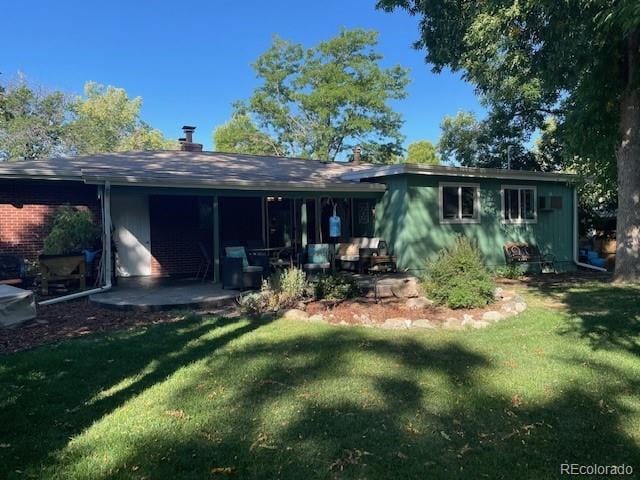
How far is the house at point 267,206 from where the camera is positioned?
1084 cm

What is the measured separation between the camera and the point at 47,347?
5.67 m

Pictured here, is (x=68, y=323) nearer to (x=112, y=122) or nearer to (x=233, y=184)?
(x=233, y=184)

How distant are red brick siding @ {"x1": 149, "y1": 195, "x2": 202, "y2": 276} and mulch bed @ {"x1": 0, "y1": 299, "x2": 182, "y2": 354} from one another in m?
4.16

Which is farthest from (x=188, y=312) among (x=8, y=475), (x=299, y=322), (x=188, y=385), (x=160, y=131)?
(x=160, y=131)

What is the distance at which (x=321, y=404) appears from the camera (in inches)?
156

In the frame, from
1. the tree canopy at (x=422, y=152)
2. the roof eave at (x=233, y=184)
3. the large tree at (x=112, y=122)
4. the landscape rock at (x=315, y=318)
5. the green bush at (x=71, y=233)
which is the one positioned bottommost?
the landscape rock at (x=315, y=318)

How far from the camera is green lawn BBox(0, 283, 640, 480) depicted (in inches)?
122

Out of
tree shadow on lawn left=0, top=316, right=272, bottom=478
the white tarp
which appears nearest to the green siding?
tree shadow on lawn left=0, top=316, right=272, bottom=478

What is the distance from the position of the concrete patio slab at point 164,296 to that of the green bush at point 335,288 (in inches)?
57.5

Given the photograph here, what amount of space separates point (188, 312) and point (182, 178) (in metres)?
3.49

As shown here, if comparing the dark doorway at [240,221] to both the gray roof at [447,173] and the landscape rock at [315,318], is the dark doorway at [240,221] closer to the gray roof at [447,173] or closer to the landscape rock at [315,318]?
the gray roof at [447,173]

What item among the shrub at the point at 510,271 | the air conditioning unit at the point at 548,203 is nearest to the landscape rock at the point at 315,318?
the shrub at the point at 510,271

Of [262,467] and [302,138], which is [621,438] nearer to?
[262,467]

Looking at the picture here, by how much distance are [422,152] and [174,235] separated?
107 ft
